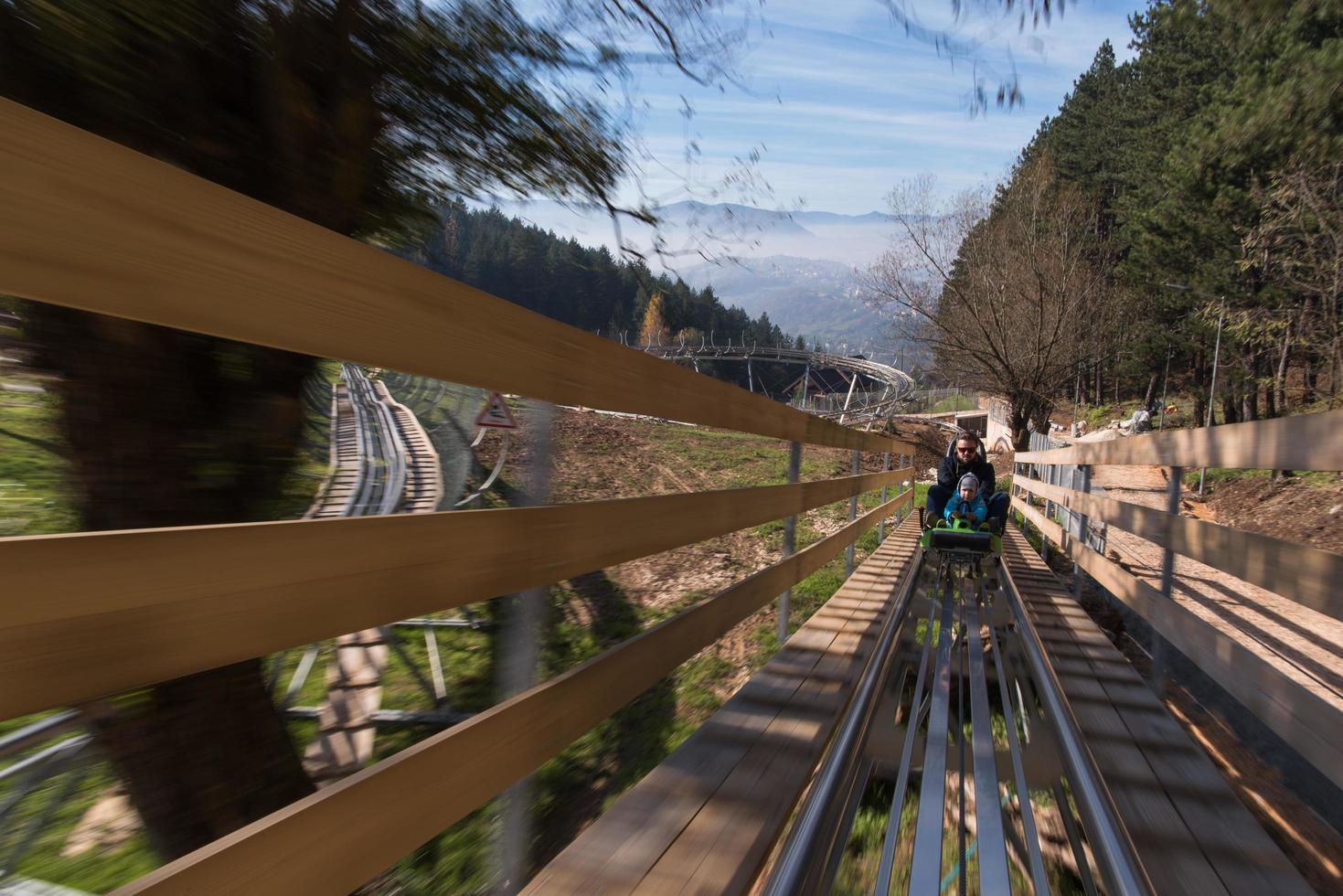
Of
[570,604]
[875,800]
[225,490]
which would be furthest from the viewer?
[570,604]

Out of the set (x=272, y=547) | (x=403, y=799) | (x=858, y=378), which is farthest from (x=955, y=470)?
(x=858, y=378)

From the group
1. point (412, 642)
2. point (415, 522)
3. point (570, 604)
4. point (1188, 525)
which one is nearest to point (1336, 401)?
point (1188, 525)

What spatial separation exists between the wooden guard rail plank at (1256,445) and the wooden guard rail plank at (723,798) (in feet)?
5.17

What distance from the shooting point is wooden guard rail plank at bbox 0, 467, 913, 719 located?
2.72 feet

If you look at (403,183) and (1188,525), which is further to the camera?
(1188,525)

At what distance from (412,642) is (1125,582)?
399cm

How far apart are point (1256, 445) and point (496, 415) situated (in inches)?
97.0

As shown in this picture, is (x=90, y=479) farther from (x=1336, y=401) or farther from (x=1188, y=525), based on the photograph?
(x=1336, y=401)

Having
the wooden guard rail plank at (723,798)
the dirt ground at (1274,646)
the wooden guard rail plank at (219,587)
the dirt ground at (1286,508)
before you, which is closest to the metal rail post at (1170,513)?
the dirt ground at (1274,646)

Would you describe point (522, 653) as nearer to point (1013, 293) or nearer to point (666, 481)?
point (666, 481)

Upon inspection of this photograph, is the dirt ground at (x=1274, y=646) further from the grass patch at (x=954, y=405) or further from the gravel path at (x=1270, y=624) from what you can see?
the grass patch at (x=954, y=405)

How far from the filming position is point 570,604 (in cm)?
Answer: 479

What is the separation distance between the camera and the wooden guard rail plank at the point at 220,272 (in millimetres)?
845

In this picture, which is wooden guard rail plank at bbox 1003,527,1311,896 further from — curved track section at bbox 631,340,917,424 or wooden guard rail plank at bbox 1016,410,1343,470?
curved track section at bbox 631,340,917,424
